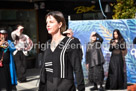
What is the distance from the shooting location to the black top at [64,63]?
3586mm

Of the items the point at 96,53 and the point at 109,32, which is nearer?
the point at 96,53

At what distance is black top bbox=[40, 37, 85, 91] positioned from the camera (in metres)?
3.59

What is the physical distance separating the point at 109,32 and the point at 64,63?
496cm

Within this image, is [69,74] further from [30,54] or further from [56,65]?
[30,54]

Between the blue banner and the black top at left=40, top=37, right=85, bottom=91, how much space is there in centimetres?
460

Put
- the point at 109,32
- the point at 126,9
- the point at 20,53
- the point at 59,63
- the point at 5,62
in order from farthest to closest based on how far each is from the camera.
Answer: the point at 20,53
the point at 126,9
the point at 109,32
the point at 5,62
the point at 59,63

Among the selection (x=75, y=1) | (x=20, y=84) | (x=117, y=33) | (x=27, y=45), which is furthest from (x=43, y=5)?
(x=117, y=33)

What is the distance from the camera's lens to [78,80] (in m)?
3.60

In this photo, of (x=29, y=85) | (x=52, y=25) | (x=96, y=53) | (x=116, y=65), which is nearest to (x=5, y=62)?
(x=29, y=85)

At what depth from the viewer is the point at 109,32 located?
8297mm

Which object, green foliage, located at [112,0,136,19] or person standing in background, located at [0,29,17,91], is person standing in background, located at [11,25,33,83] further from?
green foliage, located at [112,0,136,19]

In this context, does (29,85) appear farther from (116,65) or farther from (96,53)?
(116,65)

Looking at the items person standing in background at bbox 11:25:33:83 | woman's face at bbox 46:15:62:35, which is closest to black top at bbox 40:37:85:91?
woman's face at bbox 46:15:62:35

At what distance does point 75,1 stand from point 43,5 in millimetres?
1762
